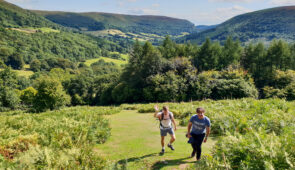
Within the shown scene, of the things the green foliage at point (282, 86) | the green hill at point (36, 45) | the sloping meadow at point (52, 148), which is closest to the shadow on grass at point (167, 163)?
the sloping meadow at point (52, 148)

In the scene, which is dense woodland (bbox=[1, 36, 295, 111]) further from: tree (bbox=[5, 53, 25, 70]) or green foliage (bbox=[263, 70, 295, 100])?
tree (bbox=[5, 53, 25, 70])

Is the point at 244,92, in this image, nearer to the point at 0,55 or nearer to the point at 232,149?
the point at 232,149

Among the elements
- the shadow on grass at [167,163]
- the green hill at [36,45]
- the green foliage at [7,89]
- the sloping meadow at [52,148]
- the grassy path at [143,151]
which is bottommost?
the green foliage at [7,89]

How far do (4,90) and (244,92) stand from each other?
2298 inches

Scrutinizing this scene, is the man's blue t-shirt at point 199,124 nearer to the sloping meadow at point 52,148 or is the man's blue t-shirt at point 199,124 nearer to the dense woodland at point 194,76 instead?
the sloping meadow at point 52,148

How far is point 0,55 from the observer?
364 ft

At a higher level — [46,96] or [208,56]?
[208,56]

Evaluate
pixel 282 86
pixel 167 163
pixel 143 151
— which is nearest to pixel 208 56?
pixel 282 86

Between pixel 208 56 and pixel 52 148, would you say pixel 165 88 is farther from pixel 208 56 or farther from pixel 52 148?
pixel 52 148

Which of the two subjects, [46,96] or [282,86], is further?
[282,86]

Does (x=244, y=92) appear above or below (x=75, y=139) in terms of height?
below

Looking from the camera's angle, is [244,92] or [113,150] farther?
[244,92]

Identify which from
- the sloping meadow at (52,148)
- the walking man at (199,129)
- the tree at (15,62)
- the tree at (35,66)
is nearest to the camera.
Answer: the sloping meadow at (52,148)

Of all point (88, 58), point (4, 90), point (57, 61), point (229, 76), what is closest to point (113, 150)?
point (229, 76)
